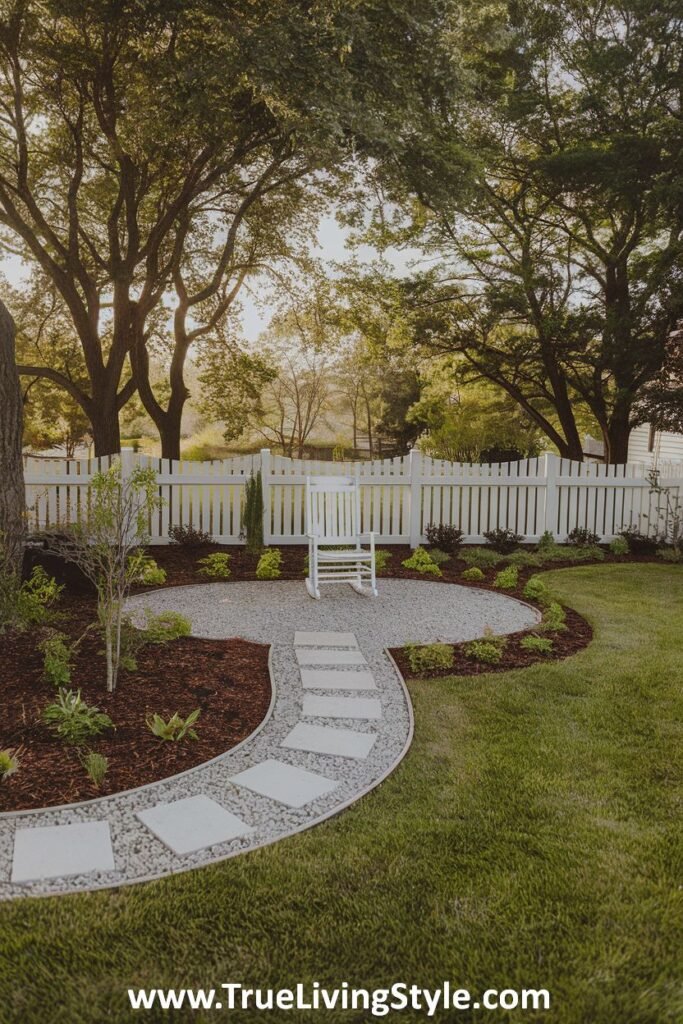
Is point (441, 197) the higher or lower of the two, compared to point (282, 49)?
lower

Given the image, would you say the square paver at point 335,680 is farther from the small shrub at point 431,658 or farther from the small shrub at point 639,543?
the small shrub at point 639,543

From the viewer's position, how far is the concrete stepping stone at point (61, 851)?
2.46m

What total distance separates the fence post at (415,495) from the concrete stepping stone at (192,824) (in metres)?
6.98

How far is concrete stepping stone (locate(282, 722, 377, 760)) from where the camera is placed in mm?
3494

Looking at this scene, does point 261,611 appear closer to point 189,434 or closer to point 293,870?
point 293,870

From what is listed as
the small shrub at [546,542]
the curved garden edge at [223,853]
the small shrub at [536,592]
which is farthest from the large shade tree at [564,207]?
the curved garden edge at [223,853]

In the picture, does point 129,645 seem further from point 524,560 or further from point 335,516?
point 524,560

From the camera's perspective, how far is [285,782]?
315cm

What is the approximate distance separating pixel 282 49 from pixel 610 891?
27.2 ft

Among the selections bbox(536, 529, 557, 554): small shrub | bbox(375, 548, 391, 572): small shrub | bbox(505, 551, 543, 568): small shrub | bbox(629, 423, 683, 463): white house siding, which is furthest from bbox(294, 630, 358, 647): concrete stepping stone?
bbox(629, 423, 683, 463): white house siding

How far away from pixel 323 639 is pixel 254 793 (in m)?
2.40

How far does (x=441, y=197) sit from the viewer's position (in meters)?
→ 9.67

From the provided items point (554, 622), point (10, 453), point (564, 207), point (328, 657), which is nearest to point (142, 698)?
point (328, 657)

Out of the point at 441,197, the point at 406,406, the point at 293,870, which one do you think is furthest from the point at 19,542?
the point at 406,406
